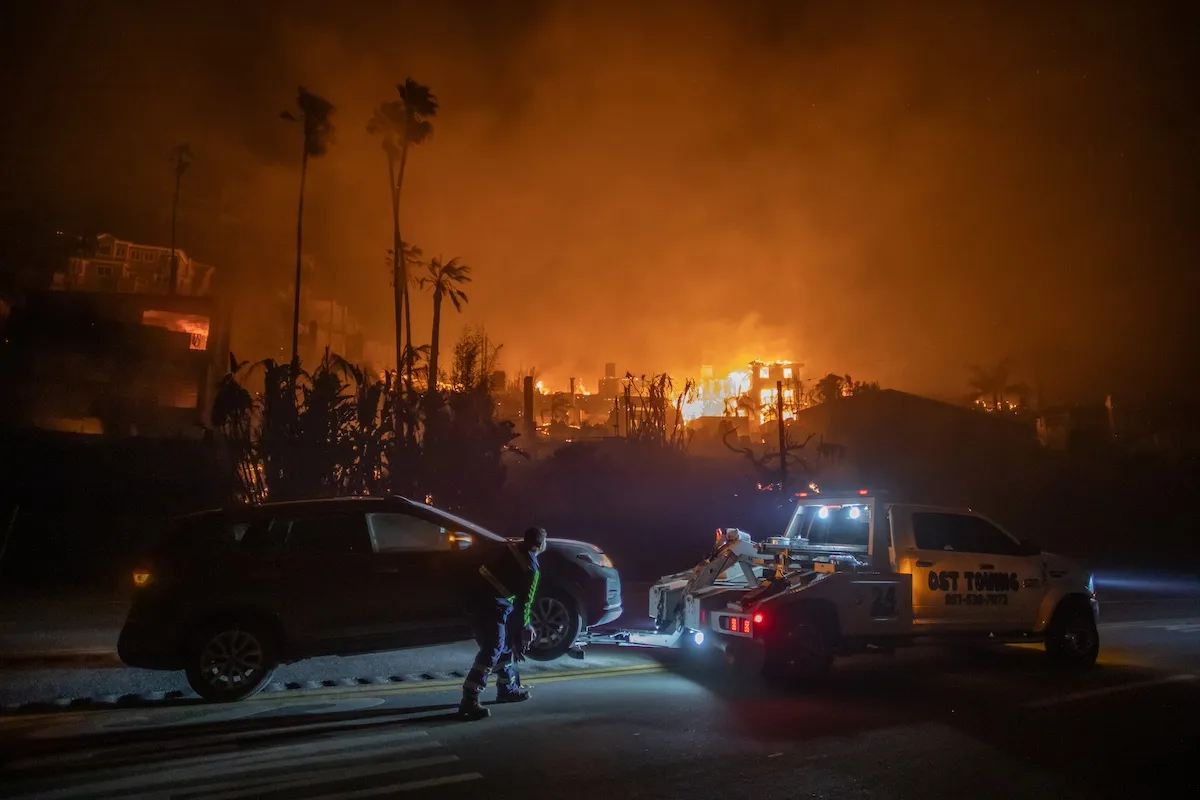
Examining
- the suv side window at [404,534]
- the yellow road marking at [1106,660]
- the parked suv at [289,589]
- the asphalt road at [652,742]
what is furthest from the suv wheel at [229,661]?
the yellow road marking at [1106,660]

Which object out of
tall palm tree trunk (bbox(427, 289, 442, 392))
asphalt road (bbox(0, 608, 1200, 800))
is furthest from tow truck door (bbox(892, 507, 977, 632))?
tall palm tree trunk (bbox(427, 289, 442, 392))

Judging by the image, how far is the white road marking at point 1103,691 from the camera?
7.54 meters

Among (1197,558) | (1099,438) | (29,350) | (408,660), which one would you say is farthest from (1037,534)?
(29,350)

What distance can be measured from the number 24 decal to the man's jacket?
11.7ft

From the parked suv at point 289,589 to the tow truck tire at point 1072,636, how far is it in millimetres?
6664

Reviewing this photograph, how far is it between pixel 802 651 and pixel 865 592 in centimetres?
89

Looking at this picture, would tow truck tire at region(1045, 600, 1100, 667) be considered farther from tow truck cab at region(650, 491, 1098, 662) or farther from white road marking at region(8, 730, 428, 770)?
white road marking at region(8, 730, 428, 770)

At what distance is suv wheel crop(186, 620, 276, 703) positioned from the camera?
7.22 metres

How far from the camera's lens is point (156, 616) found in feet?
23.6

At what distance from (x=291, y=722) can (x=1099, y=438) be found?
60912 millimetres

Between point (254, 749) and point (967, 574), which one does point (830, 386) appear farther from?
point (254, 749)

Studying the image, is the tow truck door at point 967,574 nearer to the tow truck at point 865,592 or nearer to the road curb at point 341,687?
the tow truck at point 865,592

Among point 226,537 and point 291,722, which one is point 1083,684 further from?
Answer: point 226,537

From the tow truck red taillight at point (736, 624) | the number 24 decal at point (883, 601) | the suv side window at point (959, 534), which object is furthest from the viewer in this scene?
the suv side window at point (959, 534)
